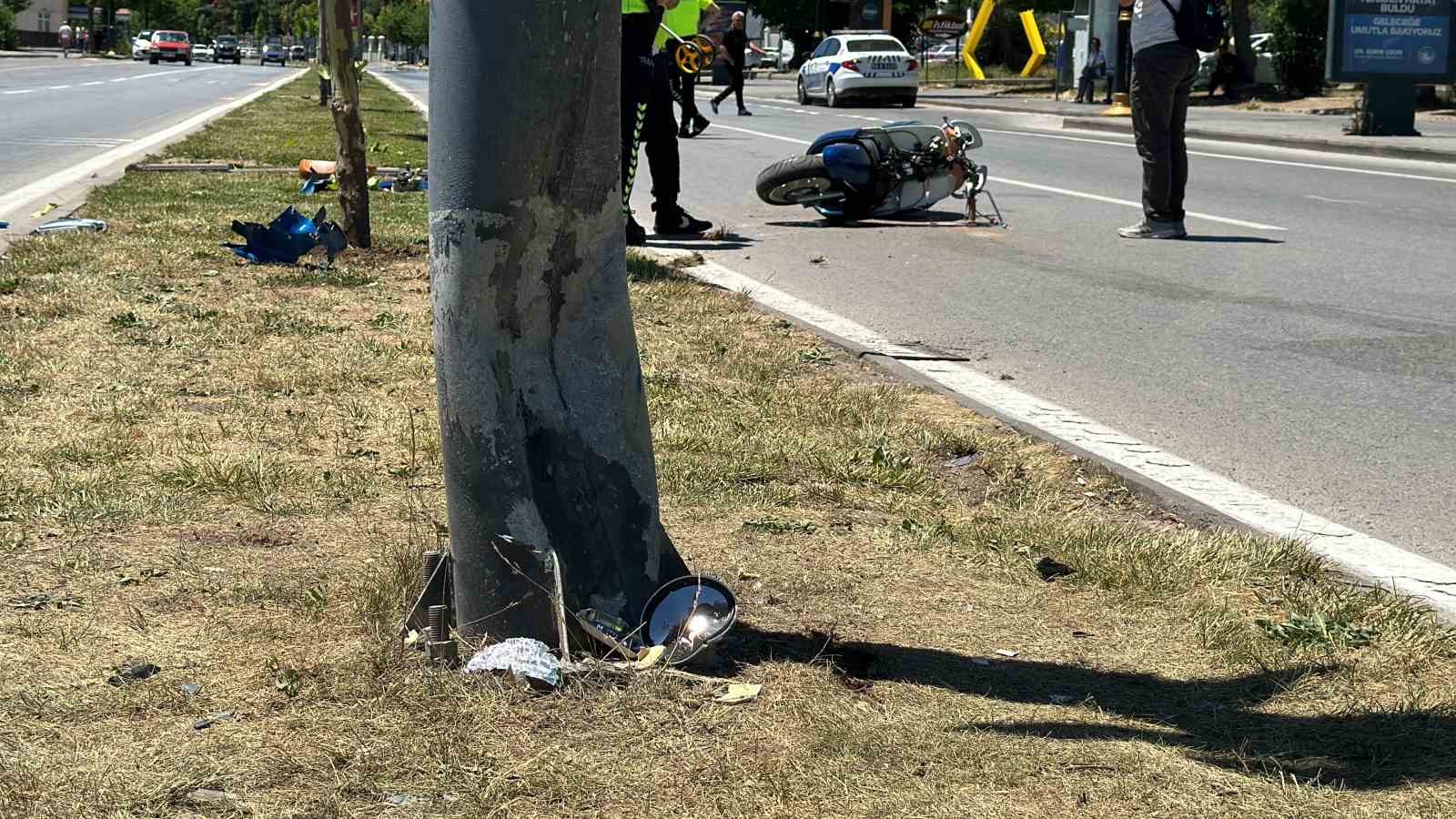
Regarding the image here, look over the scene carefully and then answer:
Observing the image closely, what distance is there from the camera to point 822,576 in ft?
12.5

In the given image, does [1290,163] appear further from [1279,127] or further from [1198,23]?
[1198,23]

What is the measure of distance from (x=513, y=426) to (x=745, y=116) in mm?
28065

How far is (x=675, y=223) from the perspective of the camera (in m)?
11.0

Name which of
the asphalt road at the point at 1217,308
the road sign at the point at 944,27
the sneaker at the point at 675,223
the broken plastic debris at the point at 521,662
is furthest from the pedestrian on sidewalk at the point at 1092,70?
the broken plastic debris at the point at 521,662

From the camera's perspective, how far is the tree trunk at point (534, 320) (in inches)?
120

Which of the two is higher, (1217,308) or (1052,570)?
(1217,308)

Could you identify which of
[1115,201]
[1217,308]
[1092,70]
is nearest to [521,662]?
[1217,308]

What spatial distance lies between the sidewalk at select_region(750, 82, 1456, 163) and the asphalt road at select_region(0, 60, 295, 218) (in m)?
14.8

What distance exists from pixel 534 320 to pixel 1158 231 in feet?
28.5

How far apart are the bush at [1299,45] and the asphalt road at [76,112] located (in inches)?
956

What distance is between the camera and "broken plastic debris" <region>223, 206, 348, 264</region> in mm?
8766

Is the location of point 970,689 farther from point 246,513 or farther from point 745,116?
point 745,116

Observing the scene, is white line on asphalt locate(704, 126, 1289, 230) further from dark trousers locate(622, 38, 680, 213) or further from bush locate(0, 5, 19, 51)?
bush locate(0, 5, 19, 51)

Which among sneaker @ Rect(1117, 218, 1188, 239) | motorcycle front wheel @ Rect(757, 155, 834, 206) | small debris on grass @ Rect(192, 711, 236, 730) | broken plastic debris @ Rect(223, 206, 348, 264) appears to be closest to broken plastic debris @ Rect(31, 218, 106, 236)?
broken plastic debris @ Rect(223, 206, 348, 264)
